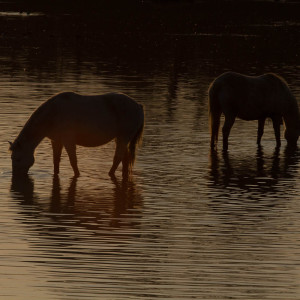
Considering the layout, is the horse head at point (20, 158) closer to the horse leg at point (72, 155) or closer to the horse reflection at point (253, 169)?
the horse leg at point (72, 155)

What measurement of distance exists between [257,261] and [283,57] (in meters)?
35.2

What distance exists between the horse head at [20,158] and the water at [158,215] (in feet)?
0.61

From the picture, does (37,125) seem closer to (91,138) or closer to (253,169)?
(91,138)

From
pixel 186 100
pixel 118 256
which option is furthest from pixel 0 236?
pixel 186 100

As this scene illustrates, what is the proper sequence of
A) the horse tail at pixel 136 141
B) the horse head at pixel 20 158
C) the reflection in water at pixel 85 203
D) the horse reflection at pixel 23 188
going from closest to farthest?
the reflection in water at pixel 85 203 → the horse reflection at pixel 23 188 → the horse head at pixel 20 158 → the horse tail at pixel 136 141

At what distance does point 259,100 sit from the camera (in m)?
22.8

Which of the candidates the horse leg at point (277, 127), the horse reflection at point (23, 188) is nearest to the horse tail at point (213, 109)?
the horse leg at point (277, 127)

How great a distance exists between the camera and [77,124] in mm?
18531

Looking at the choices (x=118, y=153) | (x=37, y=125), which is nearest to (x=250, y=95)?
(x=118, y=153)

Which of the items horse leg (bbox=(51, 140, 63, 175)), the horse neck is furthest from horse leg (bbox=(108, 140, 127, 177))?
the horse neck

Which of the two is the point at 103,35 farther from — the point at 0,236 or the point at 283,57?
the point at 0,236

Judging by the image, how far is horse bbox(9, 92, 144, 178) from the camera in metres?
18.5

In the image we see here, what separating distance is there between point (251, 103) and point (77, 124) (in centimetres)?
512

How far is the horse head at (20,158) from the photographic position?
18609 mm
